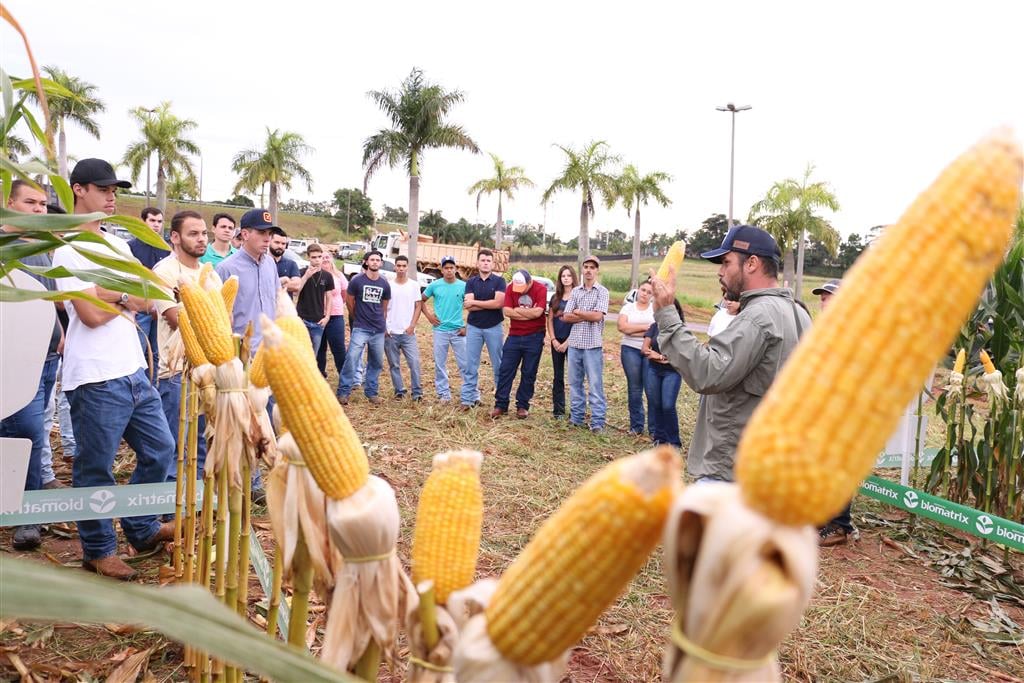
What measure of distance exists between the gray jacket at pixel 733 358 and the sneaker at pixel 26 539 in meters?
3.73

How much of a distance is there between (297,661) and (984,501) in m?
5.68

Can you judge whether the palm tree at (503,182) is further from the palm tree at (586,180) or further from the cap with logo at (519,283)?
the cap with logo at (519,283)

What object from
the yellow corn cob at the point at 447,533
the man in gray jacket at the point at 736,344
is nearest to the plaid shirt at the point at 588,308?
the man in gray jacket at the point at 736,344

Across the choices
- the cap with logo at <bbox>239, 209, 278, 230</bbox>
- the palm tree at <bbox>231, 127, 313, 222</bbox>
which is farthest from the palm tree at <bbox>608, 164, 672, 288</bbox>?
the cap with logo at <bbox>239, 209, 278, 230</bbox>

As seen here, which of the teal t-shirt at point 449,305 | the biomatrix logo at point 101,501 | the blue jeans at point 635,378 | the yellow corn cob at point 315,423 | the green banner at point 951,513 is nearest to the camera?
the yellow corn cob at point 315,423

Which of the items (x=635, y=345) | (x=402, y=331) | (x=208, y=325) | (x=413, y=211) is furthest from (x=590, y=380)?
(x=413, y=211)

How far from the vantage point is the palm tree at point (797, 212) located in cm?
2955

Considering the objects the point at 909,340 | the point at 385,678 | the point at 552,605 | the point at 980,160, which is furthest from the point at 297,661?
the point at 385,678

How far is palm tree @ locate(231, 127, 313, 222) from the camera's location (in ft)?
110

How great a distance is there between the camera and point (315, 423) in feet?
3.14

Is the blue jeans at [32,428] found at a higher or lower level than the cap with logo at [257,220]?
lower

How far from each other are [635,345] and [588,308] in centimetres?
70

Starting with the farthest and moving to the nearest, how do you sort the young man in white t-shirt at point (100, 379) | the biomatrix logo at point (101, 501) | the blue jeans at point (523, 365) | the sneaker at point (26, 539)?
the blue jeans at point (523, 365)
the sneaker at point (26, 539)
the young man in white t-shirt at point (100, 379)
the biomatrix logo at point (101, 501)

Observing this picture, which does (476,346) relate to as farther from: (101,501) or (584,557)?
(584,557)
